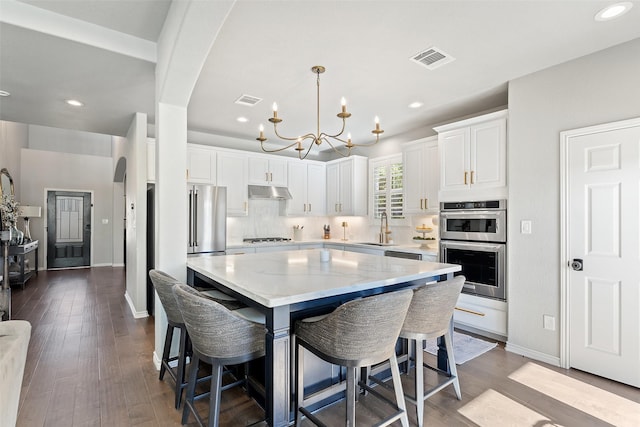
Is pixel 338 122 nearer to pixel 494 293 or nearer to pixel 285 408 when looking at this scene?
pixel 494 293

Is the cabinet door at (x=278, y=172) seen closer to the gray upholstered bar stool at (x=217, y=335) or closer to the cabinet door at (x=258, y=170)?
the cabinet door at (x=258, y=170)

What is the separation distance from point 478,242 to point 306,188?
3325 millimetres

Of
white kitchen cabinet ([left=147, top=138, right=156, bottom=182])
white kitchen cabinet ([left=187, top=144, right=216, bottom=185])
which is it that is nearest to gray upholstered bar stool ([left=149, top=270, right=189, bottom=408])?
white kitchen cabinet ([left=147, top=138, right=156, bottom=182])

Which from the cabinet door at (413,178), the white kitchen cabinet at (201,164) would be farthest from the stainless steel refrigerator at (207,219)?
the cabinet door at (413,178)

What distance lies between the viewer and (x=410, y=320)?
1.93 meters

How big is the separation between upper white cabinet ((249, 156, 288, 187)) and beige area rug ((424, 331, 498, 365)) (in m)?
3.58

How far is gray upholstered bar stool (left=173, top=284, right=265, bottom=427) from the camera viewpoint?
5.19ft

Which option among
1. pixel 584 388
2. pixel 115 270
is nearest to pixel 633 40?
pixel 584 388

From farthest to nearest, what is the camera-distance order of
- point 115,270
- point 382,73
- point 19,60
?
point 115,270 → point 382,73 → point 19,60

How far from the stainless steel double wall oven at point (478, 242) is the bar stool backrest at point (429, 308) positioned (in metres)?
1.56

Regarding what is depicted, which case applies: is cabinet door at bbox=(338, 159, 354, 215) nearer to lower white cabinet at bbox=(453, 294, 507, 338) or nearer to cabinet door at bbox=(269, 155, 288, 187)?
cabinet door at bbox=(269, 155, 288, 187)

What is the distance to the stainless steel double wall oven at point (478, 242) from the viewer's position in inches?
128

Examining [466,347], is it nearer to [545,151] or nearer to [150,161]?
[545,151]

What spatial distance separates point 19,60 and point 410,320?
3.64 metres
